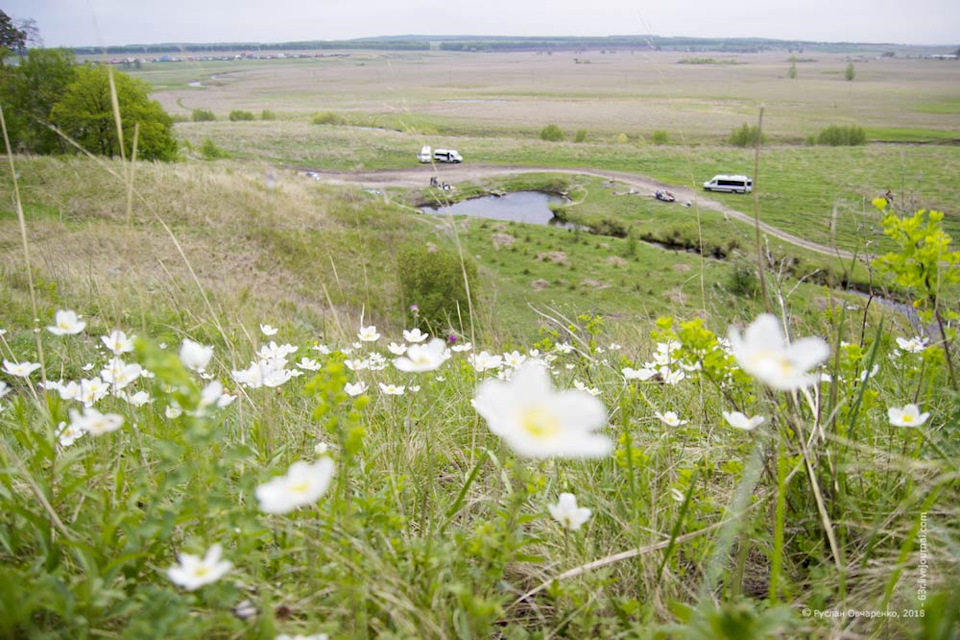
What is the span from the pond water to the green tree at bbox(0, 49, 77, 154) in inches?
915

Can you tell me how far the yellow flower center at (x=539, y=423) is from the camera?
80cm

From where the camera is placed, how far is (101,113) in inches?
997

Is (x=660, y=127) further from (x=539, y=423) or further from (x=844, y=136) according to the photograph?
(x=539, y=423)

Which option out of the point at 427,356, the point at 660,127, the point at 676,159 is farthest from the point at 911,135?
the point at 427,356

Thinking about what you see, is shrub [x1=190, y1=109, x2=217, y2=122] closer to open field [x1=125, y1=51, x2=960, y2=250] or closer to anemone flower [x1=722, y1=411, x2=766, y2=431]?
open field [x1=125, y1=51, x2=960, y2=250]

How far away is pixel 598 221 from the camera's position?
122 ft

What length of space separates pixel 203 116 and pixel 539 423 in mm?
79793

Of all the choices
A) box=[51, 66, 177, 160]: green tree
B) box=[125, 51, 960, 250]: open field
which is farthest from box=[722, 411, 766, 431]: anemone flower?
box=[51, 66, 177, 160]: green tree

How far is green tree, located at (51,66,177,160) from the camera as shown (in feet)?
82.3

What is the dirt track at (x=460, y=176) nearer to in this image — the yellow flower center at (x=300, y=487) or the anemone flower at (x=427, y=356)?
the anemone flower at (x=427, y=356)

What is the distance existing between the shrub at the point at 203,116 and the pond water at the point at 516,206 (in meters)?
38.3

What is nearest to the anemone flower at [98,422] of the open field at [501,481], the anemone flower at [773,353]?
the open field at [501,481]

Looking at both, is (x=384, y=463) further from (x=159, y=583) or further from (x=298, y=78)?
(x=298, y=78)

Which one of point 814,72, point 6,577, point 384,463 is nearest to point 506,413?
point 6,577
